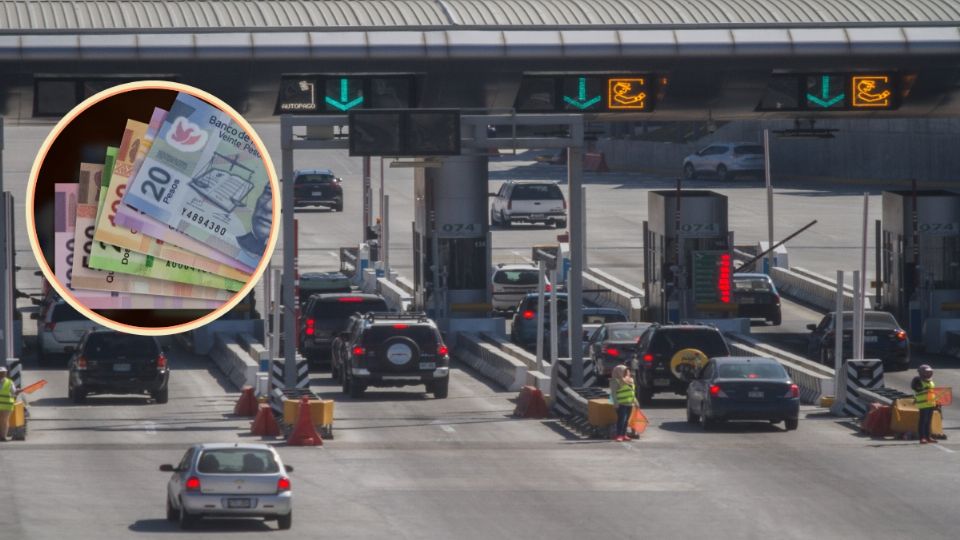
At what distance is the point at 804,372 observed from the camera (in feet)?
138

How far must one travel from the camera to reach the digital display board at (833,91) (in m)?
46.2

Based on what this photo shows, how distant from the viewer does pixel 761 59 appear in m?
46.5

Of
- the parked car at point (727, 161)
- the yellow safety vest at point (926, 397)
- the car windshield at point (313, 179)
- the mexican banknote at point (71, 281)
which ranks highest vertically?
the parked car at point (727, 161)

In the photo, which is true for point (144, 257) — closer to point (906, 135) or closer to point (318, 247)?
point (318, 247)

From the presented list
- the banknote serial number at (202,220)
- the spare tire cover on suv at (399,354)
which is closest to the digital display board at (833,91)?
the spare tire cover on suv at (399,354)

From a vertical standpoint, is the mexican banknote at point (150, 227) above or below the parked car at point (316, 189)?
below

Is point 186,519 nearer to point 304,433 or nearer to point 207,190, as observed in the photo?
point 207,190

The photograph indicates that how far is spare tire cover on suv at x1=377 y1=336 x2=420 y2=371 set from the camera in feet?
134

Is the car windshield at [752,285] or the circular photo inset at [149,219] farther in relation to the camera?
the car windshield at [752,285]

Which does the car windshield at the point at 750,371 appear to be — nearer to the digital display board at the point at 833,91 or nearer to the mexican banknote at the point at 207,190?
the mexican banknote at the point at 207,190

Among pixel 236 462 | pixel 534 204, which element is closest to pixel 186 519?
pixel 236 462

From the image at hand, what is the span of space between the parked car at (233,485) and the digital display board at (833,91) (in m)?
23.5

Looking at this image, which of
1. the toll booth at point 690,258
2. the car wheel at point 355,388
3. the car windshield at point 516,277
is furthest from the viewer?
the car windshield at point 516,277

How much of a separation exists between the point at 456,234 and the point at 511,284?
14.0ft
